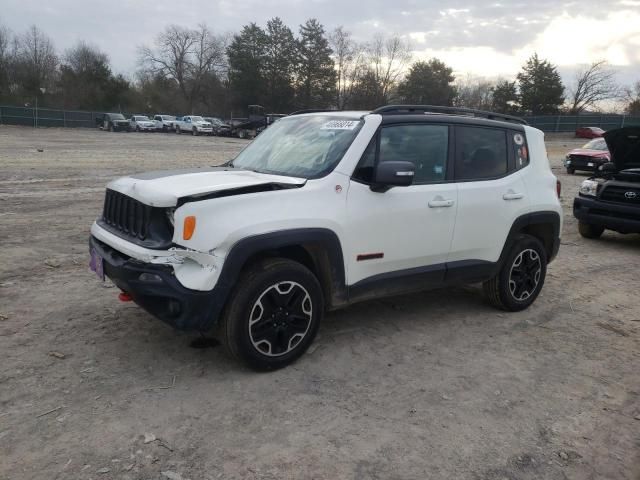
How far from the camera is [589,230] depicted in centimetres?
915

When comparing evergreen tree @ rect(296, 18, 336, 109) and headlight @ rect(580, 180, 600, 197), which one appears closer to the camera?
headlight @ rect(580, 180, 600, 197)

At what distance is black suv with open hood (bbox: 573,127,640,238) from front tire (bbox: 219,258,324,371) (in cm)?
658

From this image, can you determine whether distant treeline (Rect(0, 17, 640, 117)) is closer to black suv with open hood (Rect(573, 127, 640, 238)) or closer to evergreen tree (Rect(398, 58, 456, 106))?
evergreen tree (Rect(398, 58, 456, 106))

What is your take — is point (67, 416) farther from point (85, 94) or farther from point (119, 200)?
point (85, 94)

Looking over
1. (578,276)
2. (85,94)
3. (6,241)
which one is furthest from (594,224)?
(85,94)

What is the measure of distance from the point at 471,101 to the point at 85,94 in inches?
2210

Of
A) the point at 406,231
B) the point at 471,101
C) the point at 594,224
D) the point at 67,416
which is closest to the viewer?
the point at 67,416

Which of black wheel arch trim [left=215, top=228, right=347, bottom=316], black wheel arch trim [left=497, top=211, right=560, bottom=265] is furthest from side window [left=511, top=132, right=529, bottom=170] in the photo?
black wheel arch trim [left=215, top=228, right=347, bottom=316]

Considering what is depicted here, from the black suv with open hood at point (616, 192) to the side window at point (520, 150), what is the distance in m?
3.98

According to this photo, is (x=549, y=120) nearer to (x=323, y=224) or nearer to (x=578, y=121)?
(x=578, y=121)

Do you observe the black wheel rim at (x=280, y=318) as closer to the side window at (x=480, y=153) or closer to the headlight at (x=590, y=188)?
the side window at (x=480, y=153)

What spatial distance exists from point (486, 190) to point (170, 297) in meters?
2.98

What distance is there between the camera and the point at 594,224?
28.8ft

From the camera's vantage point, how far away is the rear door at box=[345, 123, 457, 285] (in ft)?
12.9
